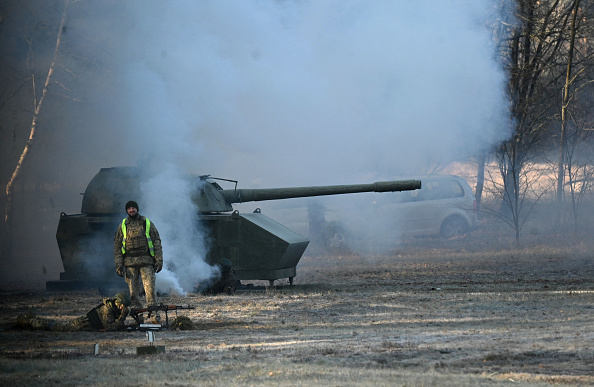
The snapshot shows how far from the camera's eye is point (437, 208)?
25.9 m

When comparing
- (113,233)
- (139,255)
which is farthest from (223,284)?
(139,255)

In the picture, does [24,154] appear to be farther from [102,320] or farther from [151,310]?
[151,310]

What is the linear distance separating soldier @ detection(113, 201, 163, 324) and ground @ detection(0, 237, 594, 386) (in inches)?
31.0

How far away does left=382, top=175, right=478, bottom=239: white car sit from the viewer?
83.1 ft

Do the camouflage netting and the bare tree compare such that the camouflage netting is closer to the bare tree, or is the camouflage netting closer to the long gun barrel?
the long gun barrel

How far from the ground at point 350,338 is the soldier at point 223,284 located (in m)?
0.30

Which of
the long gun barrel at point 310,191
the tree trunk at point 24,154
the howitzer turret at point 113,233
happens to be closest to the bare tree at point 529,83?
the long gun barrel at point 310,191

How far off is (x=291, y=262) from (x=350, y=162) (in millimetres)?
6452

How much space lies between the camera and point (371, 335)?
929 cm

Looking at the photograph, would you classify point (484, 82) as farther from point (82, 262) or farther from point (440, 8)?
point (82, 262)

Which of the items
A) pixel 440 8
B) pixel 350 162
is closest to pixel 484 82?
pixel 440 8

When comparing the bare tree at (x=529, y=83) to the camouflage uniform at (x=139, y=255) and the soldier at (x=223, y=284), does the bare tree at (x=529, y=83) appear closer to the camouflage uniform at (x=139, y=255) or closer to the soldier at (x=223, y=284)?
the soldier at (x=223, y=284)

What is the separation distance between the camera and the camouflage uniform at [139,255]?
1165 cm

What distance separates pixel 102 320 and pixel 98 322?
0.22 feet
